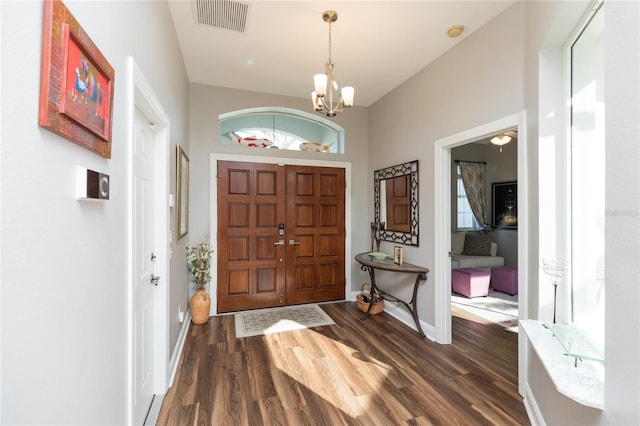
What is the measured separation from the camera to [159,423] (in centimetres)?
184

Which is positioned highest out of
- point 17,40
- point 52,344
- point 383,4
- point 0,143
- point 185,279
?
point 383,4

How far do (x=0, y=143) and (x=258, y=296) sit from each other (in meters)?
3.67

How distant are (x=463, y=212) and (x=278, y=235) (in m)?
4.44

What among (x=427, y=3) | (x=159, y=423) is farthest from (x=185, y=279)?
(x=427, y=3)

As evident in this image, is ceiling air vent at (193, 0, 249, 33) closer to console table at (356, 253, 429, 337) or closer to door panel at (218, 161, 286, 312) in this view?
door panel at (218, 161, 286, 312)

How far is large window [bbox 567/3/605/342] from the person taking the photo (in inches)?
57.2

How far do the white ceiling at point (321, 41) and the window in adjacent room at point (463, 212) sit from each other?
11.5 ft

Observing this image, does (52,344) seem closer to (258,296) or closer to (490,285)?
(258,296)

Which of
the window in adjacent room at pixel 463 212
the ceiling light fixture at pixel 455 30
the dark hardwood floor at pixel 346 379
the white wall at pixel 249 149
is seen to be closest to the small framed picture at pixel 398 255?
the dark hardwood floor at pixel 346 379

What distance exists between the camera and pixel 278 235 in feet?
13.4

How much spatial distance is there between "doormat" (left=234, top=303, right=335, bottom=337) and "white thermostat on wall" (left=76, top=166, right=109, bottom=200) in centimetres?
260

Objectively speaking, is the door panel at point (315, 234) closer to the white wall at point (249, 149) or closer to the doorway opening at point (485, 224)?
the white wall at point (249, 149)

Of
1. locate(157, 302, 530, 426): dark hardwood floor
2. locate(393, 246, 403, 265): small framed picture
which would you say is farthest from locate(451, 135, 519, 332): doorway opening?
locate(393, 246, 403, 265): small framed picture

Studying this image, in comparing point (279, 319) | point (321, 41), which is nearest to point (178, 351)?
point (279, 319)
